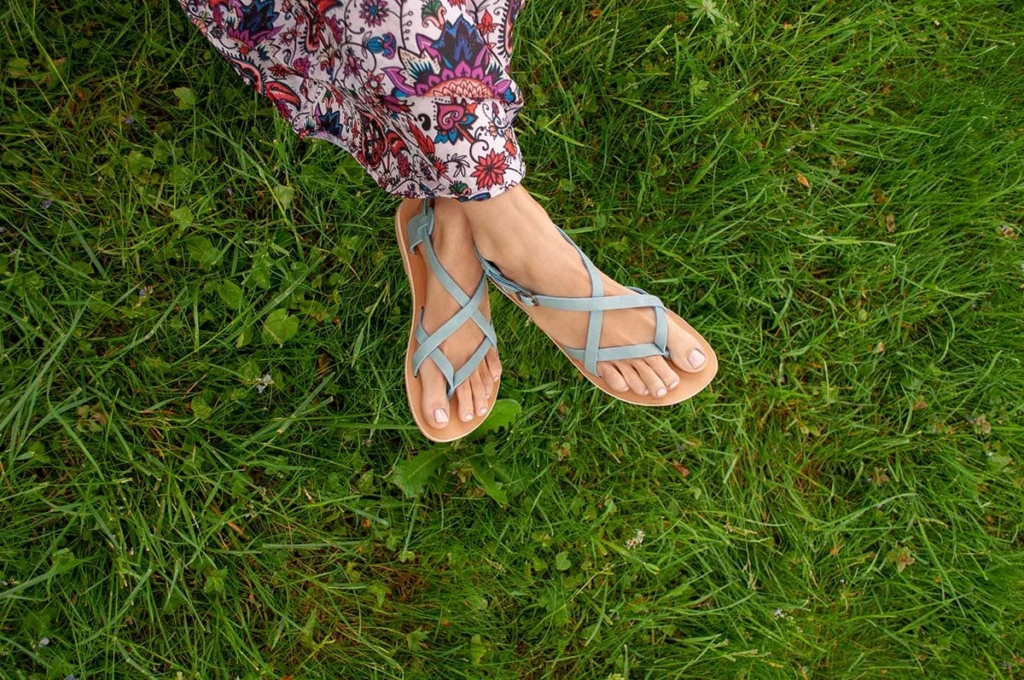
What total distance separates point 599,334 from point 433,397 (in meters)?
0.47

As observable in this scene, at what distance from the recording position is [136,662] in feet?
6.07

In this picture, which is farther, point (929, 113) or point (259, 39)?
point (929, 113)

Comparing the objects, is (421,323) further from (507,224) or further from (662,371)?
(662,371)

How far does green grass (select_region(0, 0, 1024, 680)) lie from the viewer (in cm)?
187

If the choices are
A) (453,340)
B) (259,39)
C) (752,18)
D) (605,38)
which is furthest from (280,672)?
(752,18)

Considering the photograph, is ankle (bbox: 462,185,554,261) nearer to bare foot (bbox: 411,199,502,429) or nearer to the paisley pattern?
bare foot (bbox: 411,199,502,429)

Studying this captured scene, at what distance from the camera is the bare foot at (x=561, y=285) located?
159cm

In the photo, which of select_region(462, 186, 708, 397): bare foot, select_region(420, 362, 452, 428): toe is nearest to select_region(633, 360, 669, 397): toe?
select_region(462, 186, 708, 397): bare foot

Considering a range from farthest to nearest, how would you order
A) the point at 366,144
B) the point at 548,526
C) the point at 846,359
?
the point at 846,359, the point at 548,526, the point at 366,144

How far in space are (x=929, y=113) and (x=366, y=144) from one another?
73.8 inches

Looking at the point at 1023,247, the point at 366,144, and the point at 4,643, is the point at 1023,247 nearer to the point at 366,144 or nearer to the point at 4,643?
the point at 366,144

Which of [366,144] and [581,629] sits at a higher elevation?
[366,144]

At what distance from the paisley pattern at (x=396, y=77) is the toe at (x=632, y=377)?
75 centimetres

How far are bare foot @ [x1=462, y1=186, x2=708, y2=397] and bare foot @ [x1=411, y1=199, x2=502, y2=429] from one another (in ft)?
0.34
